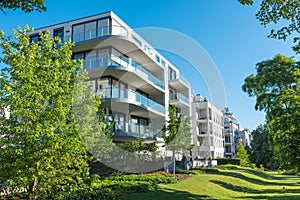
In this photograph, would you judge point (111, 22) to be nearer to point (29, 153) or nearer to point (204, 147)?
point (29, 153)

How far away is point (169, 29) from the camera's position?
81.7ft

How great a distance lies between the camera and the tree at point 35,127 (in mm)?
8758

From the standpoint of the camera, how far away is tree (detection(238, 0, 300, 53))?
32.3 feet

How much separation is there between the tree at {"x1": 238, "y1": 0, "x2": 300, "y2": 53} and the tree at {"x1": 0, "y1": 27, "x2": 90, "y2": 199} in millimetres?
7878

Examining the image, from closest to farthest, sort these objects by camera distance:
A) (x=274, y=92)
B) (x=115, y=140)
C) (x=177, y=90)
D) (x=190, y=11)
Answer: (x=190, y=11) < (x=115, y=140) < (x=274, y=92) < (x=177, y=90)

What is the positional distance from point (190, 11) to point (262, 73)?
1283 cm

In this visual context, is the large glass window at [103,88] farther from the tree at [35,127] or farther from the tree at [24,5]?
the tree at [24,5]

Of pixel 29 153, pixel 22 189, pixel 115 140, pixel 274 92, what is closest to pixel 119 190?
pixel 22 189

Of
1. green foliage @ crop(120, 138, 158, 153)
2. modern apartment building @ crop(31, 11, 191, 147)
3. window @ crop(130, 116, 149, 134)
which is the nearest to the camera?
green foliage @ crop(120, 138, 158, 153)

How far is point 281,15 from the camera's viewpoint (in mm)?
10125

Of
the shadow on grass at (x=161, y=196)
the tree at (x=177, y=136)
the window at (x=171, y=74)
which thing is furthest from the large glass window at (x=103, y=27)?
the window at (x=171, y=74)

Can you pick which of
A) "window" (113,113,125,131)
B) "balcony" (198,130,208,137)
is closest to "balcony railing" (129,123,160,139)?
"window" (113,113,125,131)

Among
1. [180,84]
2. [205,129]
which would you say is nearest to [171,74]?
[180,84]

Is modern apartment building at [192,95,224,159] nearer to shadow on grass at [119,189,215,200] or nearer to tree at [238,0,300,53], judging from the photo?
shadow on grass at [119,189,215,200]
